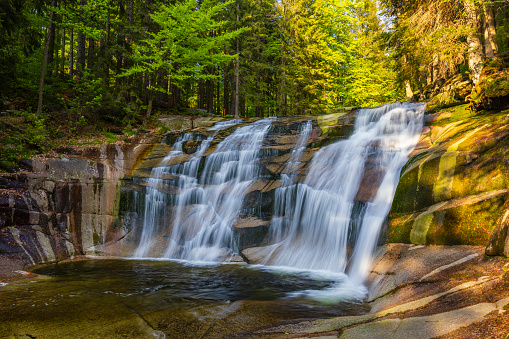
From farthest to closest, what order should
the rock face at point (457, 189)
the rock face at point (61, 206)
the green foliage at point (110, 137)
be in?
the green foliage at point (110, 137) < the rock face at point (61, 206) < the rock face at point (457, 189)

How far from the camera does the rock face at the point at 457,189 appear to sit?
17.7 ft

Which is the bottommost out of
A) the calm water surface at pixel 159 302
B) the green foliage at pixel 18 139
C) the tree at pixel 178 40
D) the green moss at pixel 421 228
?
the calm water surface at pixel 159 302

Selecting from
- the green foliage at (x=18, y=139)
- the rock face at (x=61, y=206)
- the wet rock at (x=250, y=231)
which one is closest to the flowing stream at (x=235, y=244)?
the wet rock at (x=250, y=231)

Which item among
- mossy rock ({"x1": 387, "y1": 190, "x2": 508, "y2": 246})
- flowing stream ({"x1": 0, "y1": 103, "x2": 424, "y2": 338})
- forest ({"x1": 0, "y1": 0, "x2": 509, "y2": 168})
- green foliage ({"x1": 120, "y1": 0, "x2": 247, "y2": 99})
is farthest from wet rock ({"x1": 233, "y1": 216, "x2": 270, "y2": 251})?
green foliage ({"x1": 120, "y1": 0, "x2": 247, "y2": 99})

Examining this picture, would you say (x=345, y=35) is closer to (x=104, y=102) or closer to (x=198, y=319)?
(x=104, y=102)

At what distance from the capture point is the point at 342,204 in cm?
887

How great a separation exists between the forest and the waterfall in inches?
135

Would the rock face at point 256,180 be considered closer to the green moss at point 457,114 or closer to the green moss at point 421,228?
the green moss at point 421,228

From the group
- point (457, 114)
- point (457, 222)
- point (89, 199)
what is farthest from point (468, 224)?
point (89, 199)

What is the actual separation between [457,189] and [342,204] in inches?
121

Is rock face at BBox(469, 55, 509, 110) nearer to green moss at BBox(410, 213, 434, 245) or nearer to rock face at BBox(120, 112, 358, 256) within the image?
rock face at BBox(120, 112, 358, 256)

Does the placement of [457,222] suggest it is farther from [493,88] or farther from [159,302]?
[159,302]

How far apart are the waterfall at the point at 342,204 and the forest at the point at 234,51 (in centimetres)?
343

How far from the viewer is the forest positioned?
1202 centimetres
